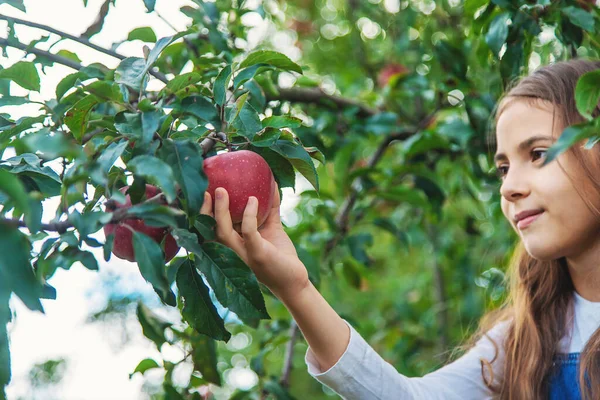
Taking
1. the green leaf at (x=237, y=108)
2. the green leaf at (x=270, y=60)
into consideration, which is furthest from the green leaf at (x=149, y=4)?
the green leaf at (x=237, y=108)

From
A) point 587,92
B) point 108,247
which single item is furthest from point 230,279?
point 587,92

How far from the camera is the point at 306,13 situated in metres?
3.68

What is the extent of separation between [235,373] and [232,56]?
309 cm

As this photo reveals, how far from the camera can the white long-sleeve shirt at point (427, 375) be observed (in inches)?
48.9

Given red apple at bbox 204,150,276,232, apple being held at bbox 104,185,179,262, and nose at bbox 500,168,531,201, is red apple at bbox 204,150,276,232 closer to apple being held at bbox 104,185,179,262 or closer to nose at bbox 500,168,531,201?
apple being held at bbox 104,185,179,262

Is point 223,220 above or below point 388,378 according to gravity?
above

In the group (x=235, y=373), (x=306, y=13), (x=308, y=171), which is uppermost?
(x=308, y=171)

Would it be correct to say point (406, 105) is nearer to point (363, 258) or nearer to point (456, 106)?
point (456, 106)

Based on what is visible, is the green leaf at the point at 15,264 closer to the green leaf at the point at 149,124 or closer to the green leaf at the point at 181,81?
the green leaf at the point at 149,124

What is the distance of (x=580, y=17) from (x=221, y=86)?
0.77 metres

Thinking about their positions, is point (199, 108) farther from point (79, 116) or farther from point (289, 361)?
point (289, 361)

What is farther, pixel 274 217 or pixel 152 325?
pixel 152 325

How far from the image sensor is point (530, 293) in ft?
5.27

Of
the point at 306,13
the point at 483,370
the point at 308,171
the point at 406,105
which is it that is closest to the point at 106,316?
the point at 306,13
